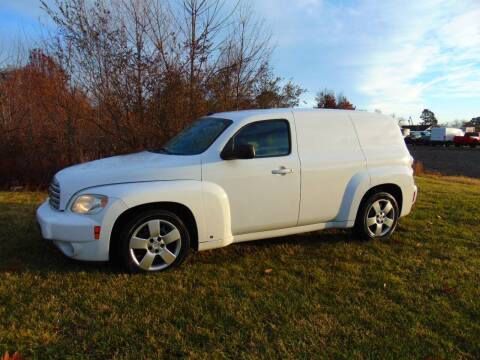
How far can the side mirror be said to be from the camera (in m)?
4.60

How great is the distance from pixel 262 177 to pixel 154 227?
135cm

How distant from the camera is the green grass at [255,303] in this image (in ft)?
10.2

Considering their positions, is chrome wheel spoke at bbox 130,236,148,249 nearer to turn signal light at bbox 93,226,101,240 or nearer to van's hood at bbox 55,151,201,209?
turn signal light at bbox 93,226,101,240

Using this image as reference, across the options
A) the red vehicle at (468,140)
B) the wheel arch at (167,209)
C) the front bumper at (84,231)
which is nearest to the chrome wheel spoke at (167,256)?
the wheel arch at (167,209)

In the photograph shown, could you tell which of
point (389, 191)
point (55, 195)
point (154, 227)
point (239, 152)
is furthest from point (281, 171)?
point (55, 195)

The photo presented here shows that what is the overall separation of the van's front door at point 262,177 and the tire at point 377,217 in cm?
112

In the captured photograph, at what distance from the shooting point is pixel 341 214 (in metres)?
Answer: 5.53

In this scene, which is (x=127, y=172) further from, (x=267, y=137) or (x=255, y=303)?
(x=255, y=303)

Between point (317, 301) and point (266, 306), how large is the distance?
50cm

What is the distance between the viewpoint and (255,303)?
380 centimetres

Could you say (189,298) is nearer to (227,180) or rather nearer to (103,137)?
(227,180)

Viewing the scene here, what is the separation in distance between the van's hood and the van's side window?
26.5 inches

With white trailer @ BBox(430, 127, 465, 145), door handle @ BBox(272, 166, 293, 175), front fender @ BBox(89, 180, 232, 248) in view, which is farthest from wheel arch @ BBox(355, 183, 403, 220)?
white trailer @ BBox(430, 127, 465, 145)

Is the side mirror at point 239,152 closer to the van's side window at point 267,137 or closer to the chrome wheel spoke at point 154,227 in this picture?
the van's side window at point 267,137
